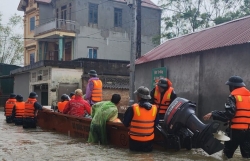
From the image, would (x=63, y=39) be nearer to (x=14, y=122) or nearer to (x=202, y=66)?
(x=14, y=122)

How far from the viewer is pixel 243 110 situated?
6.60 meters

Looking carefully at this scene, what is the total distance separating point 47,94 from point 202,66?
608 inches

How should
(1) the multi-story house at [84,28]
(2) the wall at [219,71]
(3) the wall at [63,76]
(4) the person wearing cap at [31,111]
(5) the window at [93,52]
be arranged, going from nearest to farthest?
(2) the wall at [219,71], (4) the person wearing cap at [31,111], (3) the wall at [63,76], (1) the multi-story house at [84,28], (5) the window at [93,52]

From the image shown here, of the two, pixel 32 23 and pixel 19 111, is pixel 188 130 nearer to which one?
pixel 19 111

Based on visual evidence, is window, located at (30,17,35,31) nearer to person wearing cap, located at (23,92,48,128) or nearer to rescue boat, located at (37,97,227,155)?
person wearing cap, located at (23,92,48,128)

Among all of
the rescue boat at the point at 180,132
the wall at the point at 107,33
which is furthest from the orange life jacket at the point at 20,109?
the wall at the point at 107,33

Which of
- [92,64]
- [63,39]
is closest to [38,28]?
[63,39]

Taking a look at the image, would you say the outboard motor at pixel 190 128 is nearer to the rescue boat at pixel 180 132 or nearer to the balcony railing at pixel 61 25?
the rescue boat at pixel 180 132

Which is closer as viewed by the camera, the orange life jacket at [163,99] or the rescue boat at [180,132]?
the rescue boat at [180,132]

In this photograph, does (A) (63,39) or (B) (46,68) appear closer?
(B) (46,68)

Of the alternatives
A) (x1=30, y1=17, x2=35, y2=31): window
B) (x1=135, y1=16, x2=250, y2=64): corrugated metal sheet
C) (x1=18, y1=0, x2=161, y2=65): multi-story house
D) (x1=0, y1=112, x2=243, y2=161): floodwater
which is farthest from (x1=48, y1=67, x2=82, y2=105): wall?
(x1=0, y1=112, x2=243, y2=161): floodwater

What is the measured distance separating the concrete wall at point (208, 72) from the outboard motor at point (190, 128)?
525 cm

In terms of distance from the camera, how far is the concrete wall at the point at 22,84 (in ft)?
98.0

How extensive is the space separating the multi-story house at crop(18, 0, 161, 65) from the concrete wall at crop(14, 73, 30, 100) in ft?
10.2
